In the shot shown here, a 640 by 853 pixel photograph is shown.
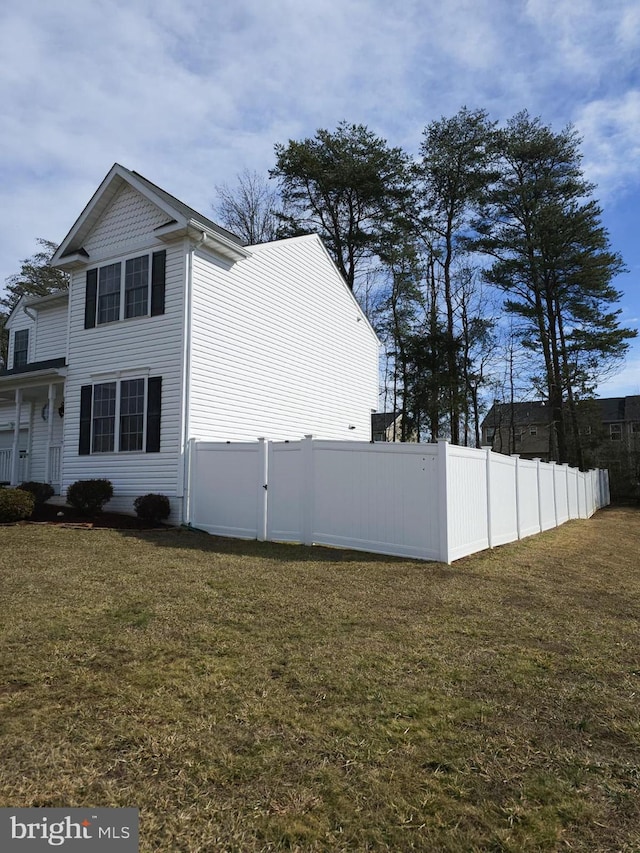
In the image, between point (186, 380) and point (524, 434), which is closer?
point (186, 380)

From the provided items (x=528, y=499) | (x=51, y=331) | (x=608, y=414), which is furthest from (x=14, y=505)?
(x=608, y=414)

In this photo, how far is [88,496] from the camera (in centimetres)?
1166

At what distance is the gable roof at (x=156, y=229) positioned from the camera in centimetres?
1188

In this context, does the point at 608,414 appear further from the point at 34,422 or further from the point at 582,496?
the point at 34,422

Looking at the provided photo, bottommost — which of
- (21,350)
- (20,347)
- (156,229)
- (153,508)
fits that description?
(153,508)

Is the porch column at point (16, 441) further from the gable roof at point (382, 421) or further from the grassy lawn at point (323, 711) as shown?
the gable roof at point (382, 421)

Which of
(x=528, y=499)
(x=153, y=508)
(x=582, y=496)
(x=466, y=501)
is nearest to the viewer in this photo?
(x=466, y=501)

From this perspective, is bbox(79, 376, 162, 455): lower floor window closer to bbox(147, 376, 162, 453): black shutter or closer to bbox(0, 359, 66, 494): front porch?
bbox(147, 376, 162, 453): black shutter

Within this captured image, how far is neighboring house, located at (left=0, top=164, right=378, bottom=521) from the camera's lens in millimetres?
11969

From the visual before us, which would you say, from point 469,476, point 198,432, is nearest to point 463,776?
point 469,476

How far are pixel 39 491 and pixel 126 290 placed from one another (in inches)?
199

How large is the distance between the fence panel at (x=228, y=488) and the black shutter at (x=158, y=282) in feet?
10.6

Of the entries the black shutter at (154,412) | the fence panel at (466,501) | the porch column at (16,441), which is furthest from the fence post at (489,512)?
the porch column at (16,441)

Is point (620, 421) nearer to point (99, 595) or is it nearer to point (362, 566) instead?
→ point (362, 566)
